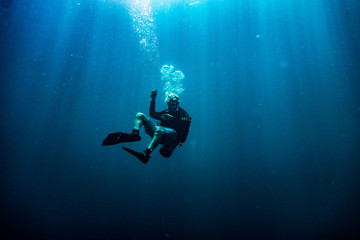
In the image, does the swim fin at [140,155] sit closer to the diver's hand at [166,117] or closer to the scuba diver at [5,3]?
the diver's hand at [166,117]

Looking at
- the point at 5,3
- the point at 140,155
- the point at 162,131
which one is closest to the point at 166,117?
the point at 162,131

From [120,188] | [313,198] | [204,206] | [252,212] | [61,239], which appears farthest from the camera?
[120,188]

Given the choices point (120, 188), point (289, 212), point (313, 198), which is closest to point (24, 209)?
point (120, 188)

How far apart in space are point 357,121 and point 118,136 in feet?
176

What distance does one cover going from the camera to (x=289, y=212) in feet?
104

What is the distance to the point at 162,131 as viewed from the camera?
3.76m

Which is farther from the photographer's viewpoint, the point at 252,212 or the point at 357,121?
the point at 357,121

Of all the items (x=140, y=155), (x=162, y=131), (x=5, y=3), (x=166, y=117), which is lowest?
(x=140, y=155)

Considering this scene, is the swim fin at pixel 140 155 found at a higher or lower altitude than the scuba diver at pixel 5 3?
lower

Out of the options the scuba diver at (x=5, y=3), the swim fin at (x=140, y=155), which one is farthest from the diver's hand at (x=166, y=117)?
the scuba diver at (x=5, y=3)

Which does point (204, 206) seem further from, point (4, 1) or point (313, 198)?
point (4, 1)

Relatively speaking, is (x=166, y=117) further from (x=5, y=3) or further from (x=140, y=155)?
(x=5, y=3)

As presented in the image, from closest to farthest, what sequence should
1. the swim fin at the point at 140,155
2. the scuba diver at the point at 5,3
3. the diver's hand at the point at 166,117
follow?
the swim fin at the point at 140,155 → the diver's hand at the point at 166,117 → the scuba diver at the point at 5,3

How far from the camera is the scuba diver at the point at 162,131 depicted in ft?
10.6
